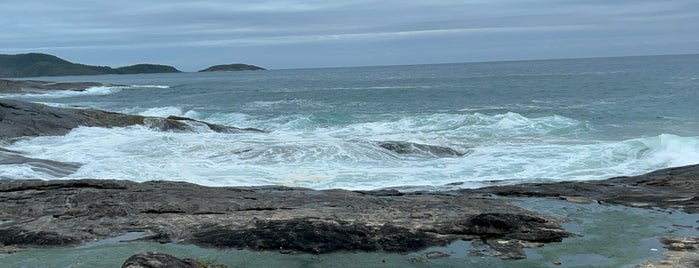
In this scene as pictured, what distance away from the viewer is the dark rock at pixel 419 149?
19078 millimetres

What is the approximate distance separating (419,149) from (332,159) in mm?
2842

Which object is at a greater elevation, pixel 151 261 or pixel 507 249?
pixel 151 261

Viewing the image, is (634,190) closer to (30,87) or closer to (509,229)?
(509,229)

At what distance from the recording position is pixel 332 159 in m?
17.9

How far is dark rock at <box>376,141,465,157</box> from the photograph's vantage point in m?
19.1

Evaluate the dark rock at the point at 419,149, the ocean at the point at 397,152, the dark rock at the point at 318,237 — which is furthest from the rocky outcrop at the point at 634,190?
the dark rock at the point at 419,149

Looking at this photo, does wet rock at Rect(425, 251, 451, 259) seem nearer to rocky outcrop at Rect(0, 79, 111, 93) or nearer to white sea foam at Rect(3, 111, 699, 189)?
white sea foam at Rect(3, 111, 699, 189)

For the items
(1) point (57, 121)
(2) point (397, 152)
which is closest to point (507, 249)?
(2) point (397, 152)

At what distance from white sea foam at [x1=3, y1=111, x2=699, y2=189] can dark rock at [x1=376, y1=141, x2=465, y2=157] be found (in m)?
0.31

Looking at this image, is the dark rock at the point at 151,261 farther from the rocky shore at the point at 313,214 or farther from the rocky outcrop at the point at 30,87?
the rocky outcrop at the point at 30,87

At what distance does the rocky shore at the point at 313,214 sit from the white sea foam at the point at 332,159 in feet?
8.00

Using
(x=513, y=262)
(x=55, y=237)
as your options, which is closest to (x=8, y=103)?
(x=55, y=237)

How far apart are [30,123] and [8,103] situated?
1.74m

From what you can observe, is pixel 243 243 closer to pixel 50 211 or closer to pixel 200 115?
pixel 50 211
